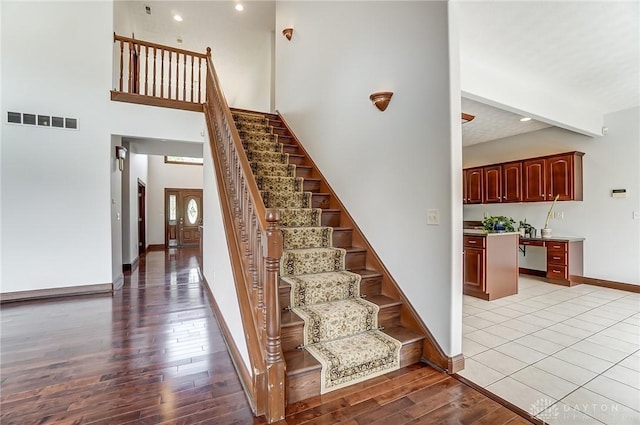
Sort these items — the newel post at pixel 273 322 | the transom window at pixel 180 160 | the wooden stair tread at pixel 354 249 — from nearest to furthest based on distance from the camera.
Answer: the newel post at pixel 273 322
the wooden stair tread at pixel 354 249
the transom window at pixel 180 160

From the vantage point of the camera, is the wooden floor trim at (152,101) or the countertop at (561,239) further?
the countertop at (561,239)

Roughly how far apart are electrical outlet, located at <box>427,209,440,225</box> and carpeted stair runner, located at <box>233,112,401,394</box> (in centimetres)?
85

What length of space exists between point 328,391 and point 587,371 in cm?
204

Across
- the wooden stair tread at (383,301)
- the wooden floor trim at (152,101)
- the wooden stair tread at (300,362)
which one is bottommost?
the wooden stair tread at (300,362)

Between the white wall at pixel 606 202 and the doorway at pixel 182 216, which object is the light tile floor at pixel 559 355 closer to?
the white wall at pixel 606 202

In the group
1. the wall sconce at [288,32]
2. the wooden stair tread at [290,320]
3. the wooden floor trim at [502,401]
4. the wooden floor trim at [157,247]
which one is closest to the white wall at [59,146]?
the wall sconce at [288,32]

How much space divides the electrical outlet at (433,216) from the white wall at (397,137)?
0.04 meters

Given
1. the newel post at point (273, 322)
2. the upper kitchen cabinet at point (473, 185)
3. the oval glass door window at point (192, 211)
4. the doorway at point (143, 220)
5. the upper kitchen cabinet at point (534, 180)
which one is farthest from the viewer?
the oval glass door window at point (192, 211)

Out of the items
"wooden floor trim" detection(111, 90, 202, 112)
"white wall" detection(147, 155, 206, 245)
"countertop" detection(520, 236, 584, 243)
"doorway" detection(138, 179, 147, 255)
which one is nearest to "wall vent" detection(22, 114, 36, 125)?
"wooden floor trim" detection(111, 90, 202, 112)

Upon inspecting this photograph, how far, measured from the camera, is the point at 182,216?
35.1 ft

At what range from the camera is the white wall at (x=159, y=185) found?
10.2 metres

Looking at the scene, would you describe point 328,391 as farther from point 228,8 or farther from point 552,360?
point 228,8

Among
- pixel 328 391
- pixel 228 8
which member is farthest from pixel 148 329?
pixel 228 8

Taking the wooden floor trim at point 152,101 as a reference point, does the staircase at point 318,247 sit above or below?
below
